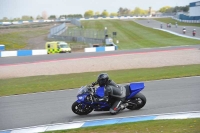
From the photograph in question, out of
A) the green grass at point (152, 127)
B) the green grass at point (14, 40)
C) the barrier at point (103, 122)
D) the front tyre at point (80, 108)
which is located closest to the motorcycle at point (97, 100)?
the front tyre at point (80, 108)

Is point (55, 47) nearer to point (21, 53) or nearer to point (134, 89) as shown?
point (21, 53)

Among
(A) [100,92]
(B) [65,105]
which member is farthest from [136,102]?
(B) [65,105]

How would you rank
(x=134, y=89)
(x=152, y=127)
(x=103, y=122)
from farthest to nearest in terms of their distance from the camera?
(x=134, y=89) < (x=103, y=122) < (x=152, y=127)

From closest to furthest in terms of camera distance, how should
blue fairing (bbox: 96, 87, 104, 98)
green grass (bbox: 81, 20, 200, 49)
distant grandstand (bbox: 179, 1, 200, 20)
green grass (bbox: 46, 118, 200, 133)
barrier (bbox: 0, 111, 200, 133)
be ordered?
1. green grass (bbox: 46, 118, 200, 133)
2. barrier (bbox: 0, 111, 200, 133)
3. blue fairing (bbox: 96, 87, 104, 98)
4. green grass (bbox: 81, 20, 200, 49)
5. distant grandstand (bbox: 179, 1, 200, 20)

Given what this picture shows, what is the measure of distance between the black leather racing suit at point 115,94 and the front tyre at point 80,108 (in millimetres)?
772

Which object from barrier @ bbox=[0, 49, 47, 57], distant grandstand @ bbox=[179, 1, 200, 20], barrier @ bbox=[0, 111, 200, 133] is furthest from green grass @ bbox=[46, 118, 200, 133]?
distant grandstand @ bbox=[179, 1, 200, 20]

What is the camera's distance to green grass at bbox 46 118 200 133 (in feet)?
27.2

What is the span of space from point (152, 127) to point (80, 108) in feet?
9.63

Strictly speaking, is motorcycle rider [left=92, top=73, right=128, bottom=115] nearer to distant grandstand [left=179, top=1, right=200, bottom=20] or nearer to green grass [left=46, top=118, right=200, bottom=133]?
green grass [left=46, top=118, right=200, bottom=133]

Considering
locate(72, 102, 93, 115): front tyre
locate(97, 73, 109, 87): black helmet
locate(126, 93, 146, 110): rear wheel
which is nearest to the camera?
locate(97, 73, 109, 87): black helmet

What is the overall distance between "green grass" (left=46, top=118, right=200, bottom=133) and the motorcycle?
147cm

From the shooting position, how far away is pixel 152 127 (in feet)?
28.6

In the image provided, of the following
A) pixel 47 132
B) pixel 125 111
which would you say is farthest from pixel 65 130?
pixel 125 111

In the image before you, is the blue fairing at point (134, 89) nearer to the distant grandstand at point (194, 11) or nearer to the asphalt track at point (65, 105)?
the asphalt track at point (65, 105)
